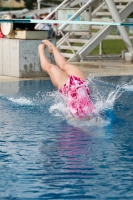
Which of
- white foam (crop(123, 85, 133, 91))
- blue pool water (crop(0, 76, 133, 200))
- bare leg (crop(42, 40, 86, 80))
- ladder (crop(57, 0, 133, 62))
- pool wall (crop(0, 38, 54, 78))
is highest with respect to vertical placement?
ladder (crop(57, 0, 133, 62))

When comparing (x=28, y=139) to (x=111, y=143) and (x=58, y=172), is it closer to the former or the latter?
(x=111, y=143)

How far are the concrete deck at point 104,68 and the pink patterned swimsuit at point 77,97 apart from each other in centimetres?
512

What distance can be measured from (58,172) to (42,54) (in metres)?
4.13

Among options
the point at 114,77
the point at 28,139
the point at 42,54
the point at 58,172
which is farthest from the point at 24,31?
the point at 58,172

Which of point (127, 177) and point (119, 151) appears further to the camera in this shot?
point (119, 151)

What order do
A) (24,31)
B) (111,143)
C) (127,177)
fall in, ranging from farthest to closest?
(24,31)
(111,143)
(127,177)

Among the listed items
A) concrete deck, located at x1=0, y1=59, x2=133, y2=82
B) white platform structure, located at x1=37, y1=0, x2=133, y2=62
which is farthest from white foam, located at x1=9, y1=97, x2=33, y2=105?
white platform structure, located at x1=37, y1=0, x2=133, y2=62

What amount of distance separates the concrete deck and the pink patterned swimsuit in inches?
202

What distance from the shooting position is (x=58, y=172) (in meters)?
6.23

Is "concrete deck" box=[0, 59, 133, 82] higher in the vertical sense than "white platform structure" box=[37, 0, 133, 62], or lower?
lower

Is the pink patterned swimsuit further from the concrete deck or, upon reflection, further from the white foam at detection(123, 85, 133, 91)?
the concrete deck

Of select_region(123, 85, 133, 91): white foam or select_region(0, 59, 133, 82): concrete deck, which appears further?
select_region(0, 59, 133, 82): concrete deck

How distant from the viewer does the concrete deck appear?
1547 cm

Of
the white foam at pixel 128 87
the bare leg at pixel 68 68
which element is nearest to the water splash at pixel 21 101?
the bare leg at pixel 68 68
